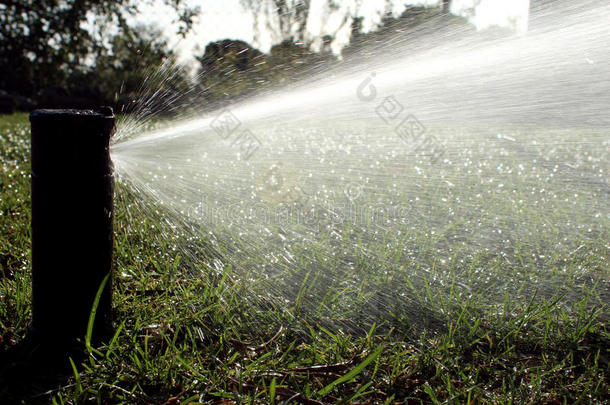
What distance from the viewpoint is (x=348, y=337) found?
4.39ft

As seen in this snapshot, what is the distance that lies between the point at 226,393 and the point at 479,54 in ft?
6.93

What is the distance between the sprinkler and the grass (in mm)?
111

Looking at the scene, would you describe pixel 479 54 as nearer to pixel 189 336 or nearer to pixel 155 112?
pixel 155 112

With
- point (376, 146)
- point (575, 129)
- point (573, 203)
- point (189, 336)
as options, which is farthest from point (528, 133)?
point (189, 336)

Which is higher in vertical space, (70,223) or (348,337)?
(70,223)

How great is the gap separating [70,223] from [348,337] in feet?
2.62

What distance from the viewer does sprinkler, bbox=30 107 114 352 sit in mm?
1106

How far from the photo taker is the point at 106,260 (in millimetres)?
1245

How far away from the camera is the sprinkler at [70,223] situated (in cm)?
111

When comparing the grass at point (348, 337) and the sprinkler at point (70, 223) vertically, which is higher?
the sprinkler at point (70, 223)

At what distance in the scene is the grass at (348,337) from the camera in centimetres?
115

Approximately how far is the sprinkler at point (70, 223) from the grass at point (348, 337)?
0.36 feet

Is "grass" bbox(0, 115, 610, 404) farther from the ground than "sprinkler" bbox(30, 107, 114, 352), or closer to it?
closer to it

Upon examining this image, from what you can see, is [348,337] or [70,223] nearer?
[70,223]
